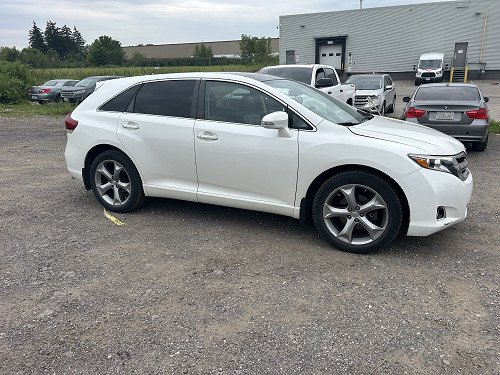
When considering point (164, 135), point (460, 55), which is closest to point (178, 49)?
point (460, 55)

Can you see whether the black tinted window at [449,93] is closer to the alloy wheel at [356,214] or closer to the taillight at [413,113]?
the taillight at [413,113]

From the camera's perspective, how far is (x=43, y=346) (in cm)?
263

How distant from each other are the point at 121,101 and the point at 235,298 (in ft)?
9.44

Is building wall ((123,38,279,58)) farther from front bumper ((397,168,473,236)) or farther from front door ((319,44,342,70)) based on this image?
front bumper ((397,168,473,236))

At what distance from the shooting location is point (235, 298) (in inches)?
124

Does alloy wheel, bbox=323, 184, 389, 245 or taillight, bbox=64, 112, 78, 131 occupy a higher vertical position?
taillight, bbox=64, 112, 78, 131

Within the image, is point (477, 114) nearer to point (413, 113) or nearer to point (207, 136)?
point (413, 113)

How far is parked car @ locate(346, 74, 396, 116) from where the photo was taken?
13337mm

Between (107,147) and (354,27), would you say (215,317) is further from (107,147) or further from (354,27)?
(354,27)

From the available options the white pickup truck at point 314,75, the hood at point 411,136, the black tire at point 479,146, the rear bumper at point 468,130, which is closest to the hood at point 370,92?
the white pickup truck at point 314,75

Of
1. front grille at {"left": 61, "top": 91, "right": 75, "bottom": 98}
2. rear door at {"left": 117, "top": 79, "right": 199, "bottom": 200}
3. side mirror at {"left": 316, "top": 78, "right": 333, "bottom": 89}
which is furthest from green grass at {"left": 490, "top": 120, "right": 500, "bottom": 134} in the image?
front grille at {"left": 61, "top": 91, "right": 75, "bottom": 98}

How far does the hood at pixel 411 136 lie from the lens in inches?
145

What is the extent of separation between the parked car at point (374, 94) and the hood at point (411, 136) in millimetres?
8945

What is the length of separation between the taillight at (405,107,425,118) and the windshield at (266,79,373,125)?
3.82m
